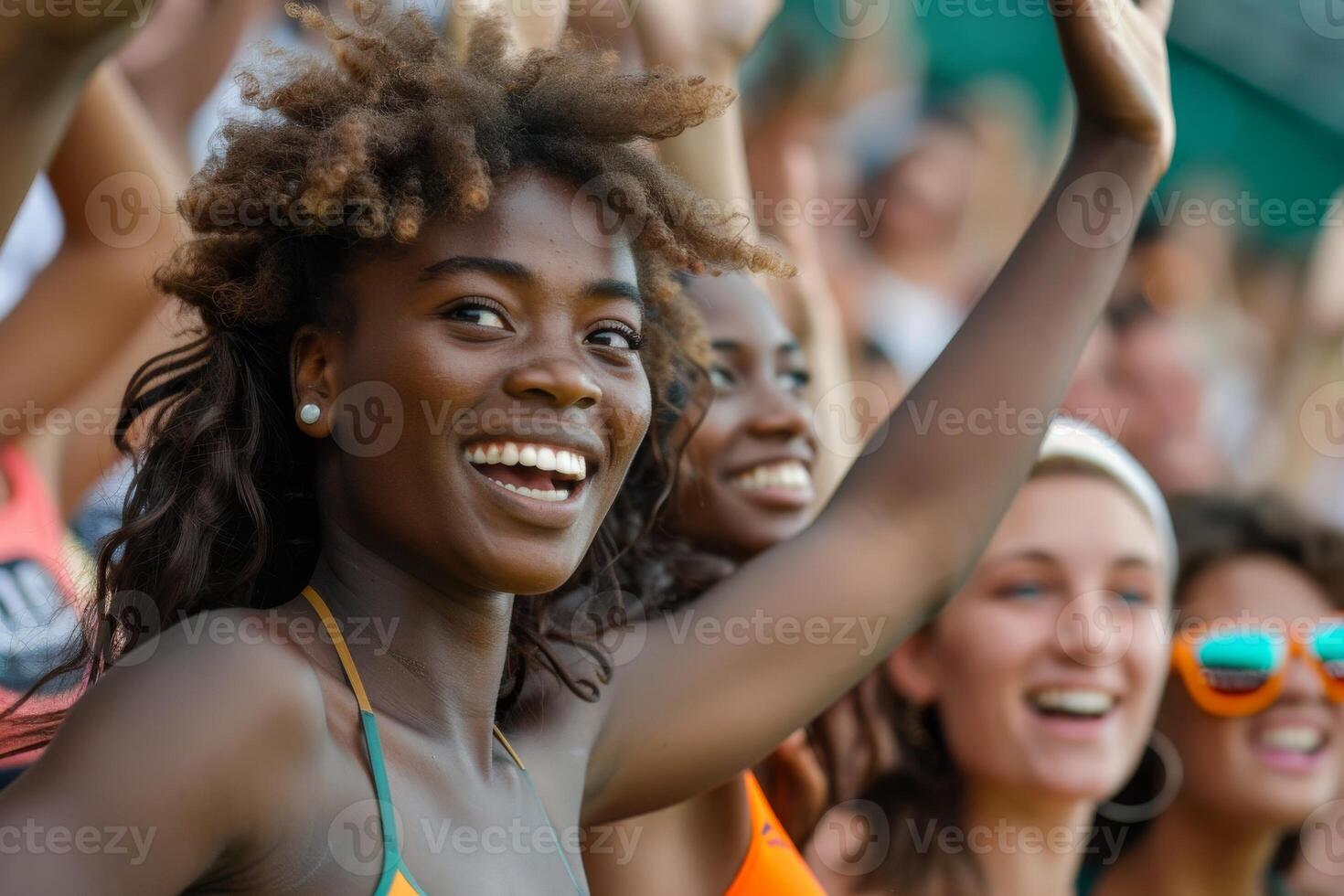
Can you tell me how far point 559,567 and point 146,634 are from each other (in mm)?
432

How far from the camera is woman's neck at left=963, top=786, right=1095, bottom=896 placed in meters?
3.16

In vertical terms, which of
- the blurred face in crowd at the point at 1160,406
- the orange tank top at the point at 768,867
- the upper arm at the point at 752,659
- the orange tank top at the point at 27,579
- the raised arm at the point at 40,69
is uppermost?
the raised arm at the point at 40,69

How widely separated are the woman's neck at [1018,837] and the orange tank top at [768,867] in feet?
2.59

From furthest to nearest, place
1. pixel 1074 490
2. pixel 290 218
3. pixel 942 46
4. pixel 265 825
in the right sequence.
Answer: pixel 942 46 < pixel 1074 490 < pixel 290 218 < pixel 265 825

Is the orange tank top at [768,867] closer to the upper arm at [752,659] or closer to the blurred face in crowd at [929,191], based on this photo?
the upper arm at [752,659]

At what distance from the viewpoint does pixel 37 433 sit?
2883mm

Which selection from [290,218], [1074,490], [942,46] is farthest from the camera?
[942,46]

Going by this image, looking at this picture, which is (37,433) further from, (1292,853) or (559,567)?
(1292,853)

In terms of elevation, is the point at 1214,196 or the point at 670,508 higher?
the point at 670,508

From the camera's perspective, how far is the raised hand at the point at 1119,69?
202 cm

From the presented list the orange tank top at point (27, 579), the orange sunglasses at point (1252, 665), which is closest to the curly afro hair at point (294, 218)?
the orange tank top at point (27, 579)

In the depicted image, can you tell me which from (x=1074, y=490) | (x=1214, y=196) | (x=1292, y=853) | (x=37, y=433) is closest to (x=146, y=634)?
(x=37, y=433)

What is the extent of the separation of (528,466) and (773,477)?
125cm

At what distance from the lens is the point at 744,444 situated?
2.83 meters
